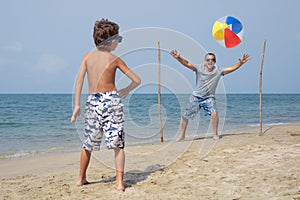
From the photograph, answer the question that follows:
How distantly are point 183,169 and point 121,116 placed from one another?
1359 millimetres

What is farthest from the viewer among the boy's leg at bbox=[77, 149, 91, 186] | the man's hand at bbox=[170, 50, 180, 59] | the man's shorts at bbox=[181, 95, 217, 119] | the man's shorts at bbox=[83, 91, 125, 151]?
the man's shorts at bbox=[181, 95, 217, 119]

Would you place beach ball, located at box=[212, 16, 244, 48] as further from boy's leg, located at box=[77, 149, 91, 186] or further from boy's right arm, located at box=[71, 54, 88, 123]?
boy's leg, located at box=[77, 149, 91, 186]

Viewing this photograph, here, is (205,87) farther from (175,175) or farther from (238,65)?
(175,175)

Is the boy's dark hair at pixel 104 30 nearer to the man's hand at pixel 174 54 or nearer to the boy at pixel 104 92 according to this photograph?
the boy at pixel 104 92

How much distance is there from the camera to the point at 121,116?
125 inches

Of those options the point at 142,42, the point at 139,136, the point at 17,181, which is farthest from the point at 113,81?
the point at 139,136

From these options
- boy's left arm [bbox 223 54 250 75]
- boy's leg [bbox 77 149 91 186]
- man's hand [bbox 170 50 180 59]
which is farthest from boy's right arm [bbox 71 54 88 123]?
boy's left arm [bbox 223 54 250 75]

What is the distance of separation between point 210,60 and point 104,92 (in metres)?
3.43

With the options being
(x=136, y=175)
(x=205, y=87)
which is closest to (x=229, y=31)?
(x=205, y=87)

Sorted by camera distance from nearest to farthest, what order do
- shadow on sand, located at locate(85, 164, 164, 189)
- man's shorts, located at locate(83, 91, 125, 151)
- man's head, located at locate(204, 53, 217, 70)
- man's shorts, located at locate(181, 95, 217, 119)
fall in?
man's shorts, located at locate(83, 91, 125, 151) → shadow on sand, located at locate(85, 164, 164, 189) → man's head, located at locate(204, 53, 217, 70) → man's shorts, located at locate(181, 95, 217, 119)

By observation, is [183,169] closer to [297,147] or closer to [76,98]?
Answer: [76,98]

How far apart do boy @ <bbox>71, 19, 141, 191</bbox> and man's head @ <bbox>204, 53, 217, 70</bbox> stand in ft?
10.5

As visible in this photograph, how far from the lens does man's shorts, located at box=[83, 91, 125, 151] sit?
312 cm

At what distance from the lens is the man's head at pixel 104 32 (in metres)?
3.16
